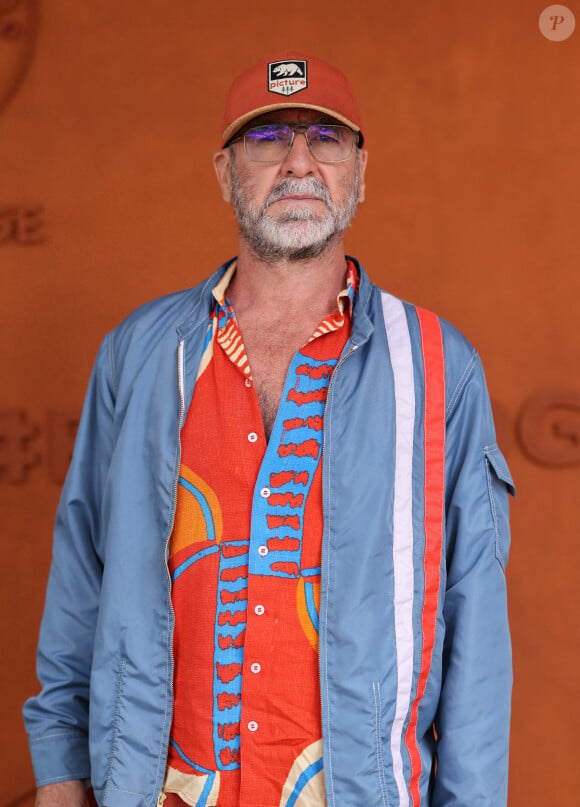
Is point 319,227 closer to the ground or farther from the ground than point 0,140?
closer to the ground

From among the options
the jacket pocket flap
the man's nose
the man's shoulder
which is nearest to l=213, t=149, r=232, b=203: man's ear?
the man's nose

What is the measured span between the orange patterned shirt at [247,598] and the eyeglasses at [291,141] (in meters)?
0.43

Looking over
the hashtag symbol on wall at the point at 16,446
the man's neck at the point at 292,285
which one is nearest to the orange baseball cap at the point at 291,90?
the man's neck at the point at 292,285

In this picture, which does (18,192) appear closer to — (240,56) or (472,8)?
(240,56)

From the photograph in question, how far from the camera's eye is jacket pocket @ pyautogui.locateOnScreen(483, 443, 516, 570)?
5.99 ft

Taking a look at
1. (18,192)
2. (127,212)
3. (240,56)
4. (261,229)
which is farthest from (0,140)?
(261,229)

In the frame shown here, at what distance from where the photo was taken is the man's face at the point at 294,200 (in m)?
1.94

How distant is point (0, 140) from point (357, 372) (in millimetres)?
1476

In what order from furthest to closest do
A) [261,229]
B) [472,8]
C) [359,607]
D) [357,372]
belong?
[472,8] → [261,229] → [357,372] → [359,607]

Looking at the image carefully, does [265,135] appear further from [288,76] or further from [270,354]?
[270,354]

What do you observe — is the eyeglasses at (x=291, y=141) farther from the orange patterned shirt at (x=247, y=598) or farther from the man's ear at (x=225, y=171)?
the orange patterned shirt at (x=247, y=598)

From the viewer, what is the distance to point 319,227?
6.36 ft

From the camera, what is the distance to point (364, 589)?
1710mm

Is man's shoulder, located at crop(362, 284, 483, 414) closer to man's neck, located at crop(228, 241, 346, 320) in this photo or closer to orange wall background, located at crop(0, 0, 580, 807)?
man's neck, located at crop(228, 241, 346, 320)
